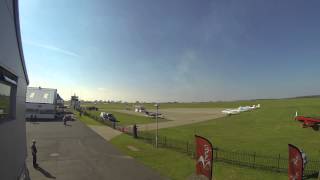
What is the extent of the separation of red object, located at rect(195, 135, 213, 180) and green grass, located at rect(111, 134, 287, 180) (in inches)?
225

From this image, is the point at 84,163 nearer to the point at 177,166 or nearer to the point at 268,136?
the point at 177,166

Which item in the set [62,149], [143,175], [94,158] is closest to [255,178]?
→ [143,175]

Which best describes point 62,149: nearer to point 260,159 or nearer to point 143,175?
point 143,175

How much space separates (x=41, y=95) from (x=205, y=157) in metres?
58.2

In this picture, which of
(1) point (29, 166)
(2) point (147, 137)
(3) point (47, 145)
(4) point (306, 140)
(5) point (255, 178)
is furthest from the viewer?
(2) point (147, 137)

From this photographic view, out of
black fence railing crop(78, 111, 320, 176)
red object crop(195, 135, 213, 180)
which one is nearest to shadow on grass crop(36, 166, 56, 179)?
red object crop(195, 135, 213, 180)

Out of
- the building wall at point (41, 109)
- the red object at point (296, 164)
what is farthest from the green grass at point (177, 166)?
the building wall at point (41, 109)

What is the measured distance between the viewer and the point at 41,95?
208 ft

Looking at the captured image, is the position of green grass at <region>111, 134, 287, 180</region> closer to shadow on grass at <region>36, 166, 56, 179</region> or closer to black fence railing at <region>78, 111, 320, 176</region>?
black fence railing at <region>78, 111, 320, 176</region>

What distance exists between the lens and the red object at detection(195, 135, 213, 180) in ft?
41.1

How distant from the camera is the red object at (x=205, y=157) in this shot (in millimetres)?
12523

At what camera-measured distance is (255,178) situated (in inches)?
704

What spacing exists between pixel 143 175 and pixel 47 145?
1451cm

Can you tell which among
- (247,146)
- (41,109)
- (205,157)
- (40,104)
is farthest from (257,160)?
(41,109)
